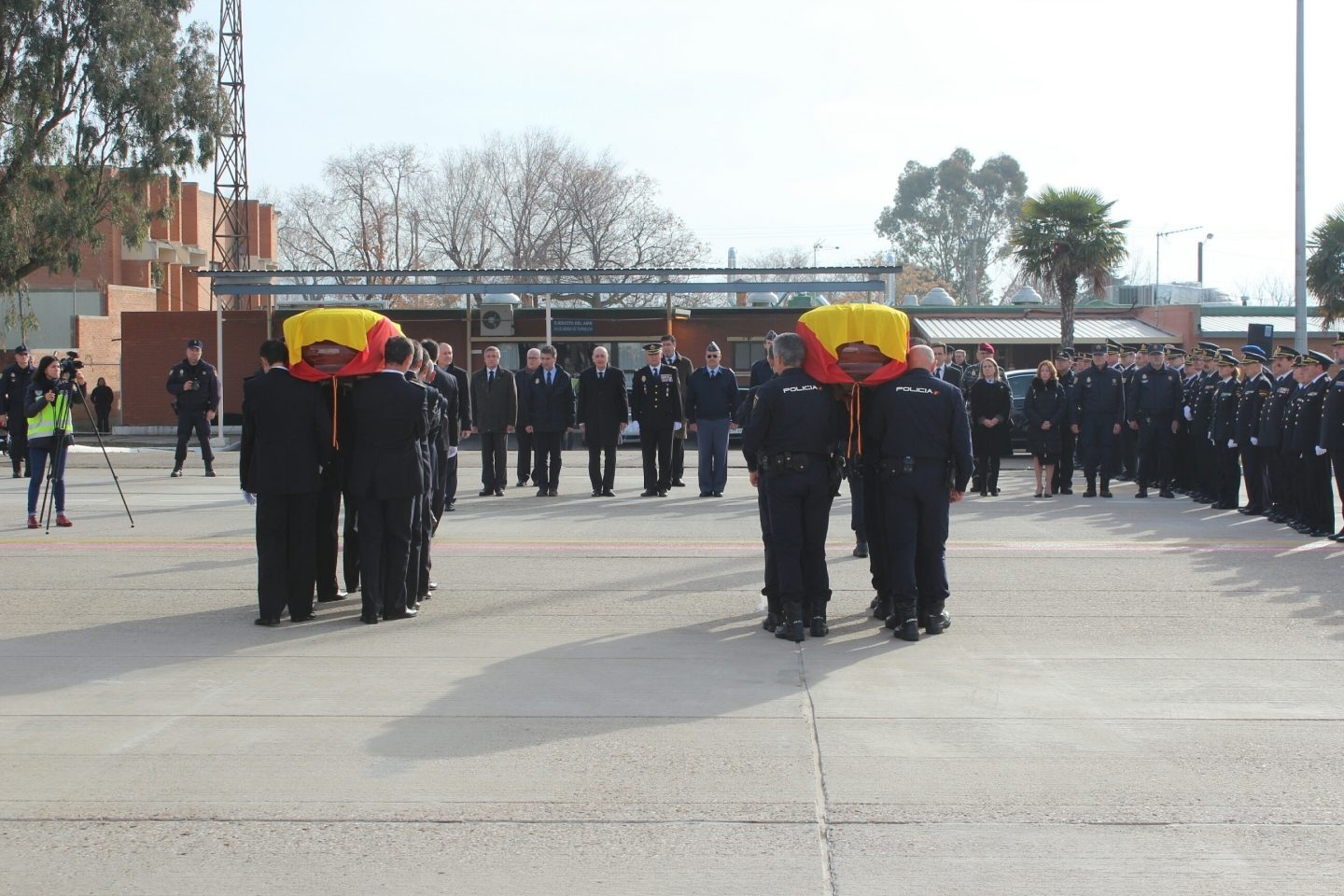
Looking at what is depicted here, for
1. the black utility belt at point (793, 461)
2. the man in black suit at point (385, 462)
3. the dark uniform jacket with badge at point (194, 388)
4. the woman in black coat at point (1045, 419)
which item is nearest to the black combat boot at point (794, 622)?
the black utility belt at point (793, 461)

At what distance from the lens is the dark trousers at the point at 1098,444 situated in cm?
1784

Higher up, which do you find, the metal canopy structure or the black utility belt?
the metal canopy structure

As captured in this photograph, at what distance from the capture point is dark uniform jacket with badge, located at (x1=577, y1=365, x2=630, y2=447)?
1780 centimetres

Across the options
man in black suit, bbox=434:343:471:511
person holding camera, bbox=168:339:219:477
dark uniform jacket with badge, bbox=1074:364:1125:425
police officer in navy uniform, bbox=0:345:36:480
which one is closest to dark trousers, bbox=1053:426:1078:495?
dark uniform jacket with badge, bbox=1074:364:1125:425

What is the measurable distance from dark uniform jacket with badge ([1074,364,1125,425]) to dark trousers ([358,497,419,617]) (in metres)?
11.5

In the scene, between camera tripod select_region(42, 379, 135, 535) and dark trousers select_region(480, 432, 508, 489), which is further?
dark trousers select_region(480, 432, 508, 489)

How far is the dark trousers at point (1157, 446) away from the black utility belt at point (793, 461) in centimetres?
1069

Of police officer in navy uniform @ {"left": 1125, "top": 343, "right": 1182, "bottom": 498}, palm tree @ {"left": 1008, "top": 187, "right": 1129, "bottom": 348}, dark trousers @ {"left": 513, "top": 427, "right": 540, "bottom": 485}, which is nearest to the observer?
police officer in navy uniform @ {"left": 1125, "top": 343, "right": 1182, "bottom": 498}

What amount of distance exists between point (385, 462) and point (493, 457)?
346 inches

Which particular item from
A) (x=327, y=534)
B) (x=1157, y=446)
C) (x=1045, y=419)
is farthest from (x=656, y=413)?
(x=327, y=534)

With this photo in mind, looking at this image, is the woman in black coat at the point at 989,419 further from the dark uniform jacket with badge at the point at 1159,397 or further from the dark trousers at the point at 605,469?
the dark trousers at the point at 605,469

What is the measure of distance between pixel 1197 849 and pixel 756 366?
1222 centimetres

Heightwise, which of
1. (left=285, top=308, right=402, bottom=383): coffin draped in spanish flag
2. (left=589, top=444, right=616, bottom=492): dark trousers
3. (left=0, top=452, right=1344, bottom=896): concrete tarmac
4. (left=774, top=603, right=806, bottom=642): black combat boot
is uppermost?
(left=285, top=308, right=402, bottom=383): coffin draped in spanish flag

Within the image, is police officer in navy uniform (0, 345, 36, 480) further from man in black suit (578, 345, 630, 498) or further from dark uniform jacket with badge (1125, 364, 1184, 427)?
dark uniform jacket with badge (1125, 364, 1184, 427)
